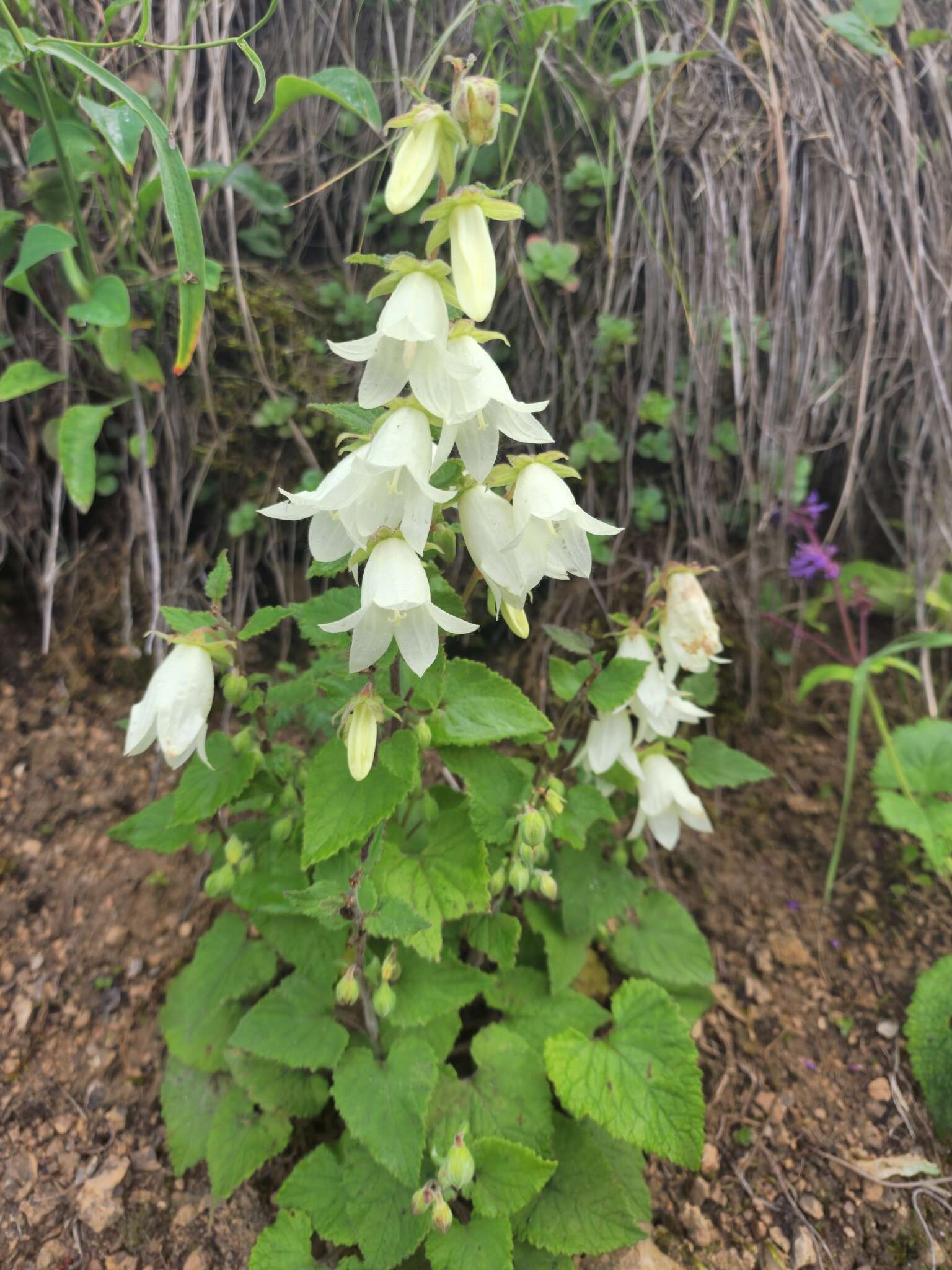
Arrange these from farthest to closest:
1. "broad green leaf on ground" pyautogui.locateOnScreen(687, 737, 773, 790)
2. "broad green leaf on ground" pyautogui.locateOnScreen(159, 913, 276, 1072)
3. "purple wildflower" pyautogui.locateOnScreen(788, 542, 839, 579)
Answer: "purple wildflower" pyautogui.locateOnScreen(788, 542, 839, 579), "broad green leaf on ground" pyautogui.locateOnScreen(687, 737, 773, 790), "broad green leaf on ground" pyautogui.locateOnScreen(159, 913, 276, 1072)

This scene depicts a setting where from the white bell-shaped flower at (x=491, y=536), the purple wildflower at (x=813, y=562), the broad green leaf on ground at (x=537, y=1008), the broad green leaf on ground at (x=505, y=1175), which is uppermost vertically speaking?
the white bell-shaped flower at (x=491, y=536)

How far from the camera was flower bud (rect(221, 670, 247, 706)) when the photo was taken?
1315 millimetres

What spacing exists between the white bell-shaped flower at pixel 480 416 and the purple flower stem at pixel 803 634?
140 cm

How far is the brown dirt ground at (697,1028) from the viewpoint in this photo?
4.84 feet

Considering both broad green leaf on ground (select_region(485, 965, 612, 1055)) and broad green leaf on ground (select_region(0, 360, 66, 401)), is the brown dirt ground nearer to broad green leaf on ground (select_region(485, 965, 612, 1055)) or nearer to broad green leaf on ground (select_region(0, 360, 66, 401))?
broad green leaf on ground (select_region(485, 965, 612, 1055))

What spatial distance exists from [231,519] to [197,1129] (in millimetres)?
1457

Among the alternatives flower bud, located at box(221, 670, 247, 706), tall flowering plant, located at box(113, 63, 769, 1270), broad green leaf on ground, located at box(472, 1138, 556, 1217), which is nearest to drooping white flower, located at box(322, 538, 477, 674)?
tall flowering plant, located at box(113, 63, 769, 1270)

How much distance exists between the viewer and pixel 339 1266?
127 cm

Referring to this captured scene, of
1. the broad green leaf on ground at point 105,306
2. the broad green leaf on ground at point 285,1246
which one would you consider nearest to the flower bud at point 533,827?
the broad green leaf on ground at point 285,1246

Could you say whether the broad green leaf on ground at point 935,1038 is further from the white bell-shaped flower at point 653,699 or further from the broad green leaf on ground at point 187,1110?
the broad green leaf on ground at point 187,1110

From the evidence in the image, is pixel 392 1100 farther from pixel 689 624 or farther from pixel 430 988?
pixel 689 624

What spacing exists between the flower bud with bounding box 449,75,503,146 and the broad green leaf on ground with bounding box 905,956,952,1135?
1.93m

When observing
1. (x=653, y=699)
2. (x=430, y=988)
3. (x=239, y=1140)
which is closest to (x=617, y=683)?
(x=653, y=699)

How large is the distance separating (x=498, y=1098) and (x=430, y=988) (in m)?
0.24
